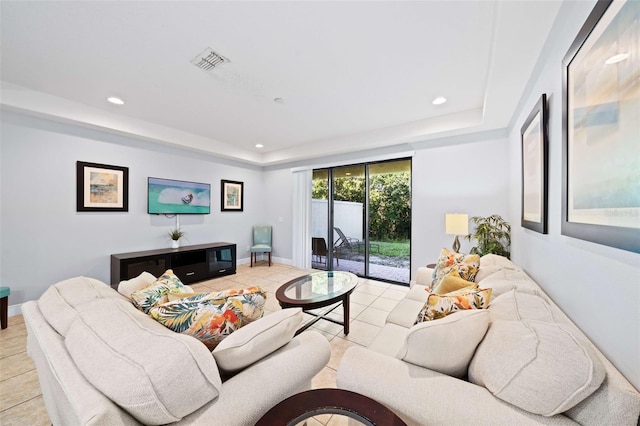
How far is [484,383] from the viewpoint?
880 mm

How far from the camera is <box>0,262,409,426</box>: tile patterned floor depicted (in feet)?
4.91

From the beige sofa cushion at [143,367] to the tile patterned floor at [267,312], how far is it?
48cm

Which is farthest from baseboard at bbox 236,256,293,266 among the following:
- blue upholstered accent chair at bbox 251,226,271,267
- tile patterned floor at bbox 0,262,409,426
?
tile patterned floor at bbox 0,262,409,426

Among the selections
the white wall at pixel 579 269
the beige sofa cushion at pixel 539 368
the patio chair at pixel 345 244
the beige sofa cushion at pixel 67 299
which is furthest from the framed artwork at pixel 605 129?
the patio chair at pixel 345 244

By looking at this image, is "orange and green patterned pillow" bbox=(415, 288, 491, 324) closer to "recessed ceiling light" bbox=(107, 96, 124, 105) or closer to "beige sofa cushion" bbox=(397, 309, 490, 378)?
"beige sofa cushion" bbox=(397, 309, 490, 378)

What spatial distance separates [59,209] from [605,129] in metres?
5.03

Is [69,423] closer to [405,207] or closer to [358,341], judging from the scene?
[358,341]

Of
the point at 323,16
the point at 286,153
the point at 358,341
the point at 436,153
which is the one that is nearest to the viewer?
the point at 323,16

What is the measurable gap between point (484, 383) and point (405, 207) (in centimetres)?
342

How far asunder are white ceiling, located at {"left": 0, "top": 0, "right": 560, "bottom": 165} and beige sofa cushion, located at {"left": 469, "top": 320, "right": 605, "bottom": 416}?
1.74 metres

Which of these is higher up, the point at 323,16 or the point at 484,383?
the point at 323,16

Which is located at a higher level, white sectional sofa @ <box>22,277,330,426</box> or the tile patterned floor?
white sectional sofa @ <box>22,277,330,426</box>

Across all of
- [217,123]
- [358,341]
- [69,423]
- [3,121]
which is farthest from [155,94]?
[358,341]

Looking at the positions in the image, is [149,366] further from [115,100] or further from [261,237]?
[261,237]
